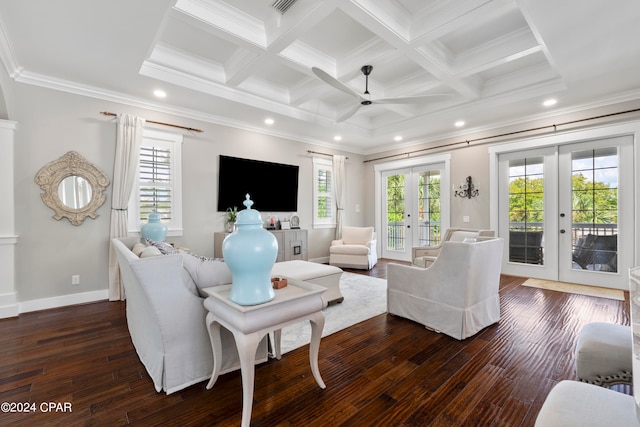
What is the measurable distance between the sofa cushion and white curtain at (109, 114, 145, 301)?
8.16ft

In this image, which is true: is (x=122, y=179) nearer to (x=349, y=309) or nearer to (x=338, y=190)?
(x=349, y=309)

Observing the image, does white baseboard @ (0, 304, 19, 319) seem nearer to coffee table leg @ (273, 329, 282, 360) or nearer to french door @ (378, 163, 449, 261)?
coffee table leg @ (273, 329, 282, 360)

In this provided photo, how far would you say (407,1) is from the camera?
108 inches

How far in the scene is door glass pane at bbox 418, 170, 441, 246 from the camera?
6195 mm

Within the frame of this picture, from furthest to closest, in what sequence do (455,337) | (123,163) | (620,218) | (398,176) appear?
1. (398,176)
2. (620,218)
3. (123,163)
4. (455,337)

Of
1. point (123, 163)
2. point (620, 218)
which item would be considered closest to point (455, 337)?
point (620, 218)

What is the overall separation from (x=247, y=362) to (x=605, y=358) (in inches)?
71.0

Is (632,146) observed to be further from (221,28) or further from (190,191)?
(190,191)

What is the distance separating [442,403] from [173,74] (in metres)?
4.27

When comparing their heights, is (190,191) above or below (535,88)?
below

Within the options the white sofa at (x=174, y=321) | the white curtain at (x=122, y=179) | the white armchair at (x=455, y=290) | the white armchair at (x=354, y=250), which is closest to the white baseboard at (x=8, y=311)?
the white curtain at (x=122, y=179)

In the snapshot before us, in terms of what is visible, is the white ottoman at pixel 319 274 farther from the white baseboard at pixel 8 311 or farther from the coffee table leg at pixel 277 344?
the white baseboard at pixel 8 311

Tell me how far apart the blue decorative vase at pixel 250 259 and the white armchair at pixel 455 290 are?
5.87 feet

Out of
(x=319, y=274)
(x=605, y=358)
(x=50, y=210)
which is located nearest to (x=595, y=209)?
(x=605, y=358)
